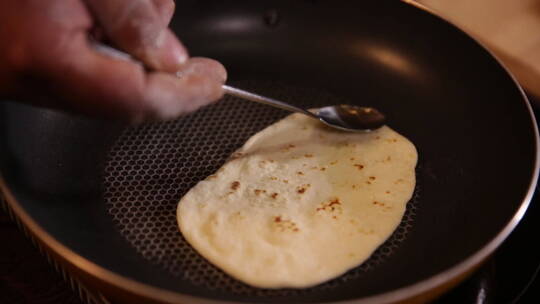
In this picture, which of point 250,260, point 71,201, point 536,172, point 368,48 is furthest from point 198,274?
point 368,48

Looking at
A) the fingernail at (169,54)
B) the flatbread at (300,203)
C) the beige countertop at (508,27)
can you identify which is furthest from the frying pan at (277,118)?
the fingernail at (169,54)

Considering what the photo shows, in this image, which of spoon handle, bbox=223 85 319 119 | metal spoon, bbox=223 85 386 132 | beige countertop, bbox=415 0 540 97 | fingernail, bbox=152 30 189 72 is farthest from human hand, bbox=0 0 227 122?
beige countertop, bbox=415 0 540 97

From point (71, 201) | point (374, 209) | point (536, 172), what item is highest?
point (536, 172)

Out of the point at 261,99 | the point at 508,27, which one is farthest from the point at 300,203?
the point at 508,27

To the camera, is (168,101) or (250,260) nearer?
(168,101)

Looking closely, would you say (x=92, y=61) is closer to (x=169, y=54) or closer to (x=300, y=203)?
(x=169, y=54)

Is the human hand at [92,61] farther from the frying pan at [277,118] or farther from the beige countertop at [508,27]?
the beige countertop at [508,27]

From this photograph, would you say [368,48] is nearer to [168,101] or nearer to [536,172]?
[536,172]

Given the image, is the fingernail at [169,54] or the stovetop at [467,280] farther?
the stovetop at [467,280]
